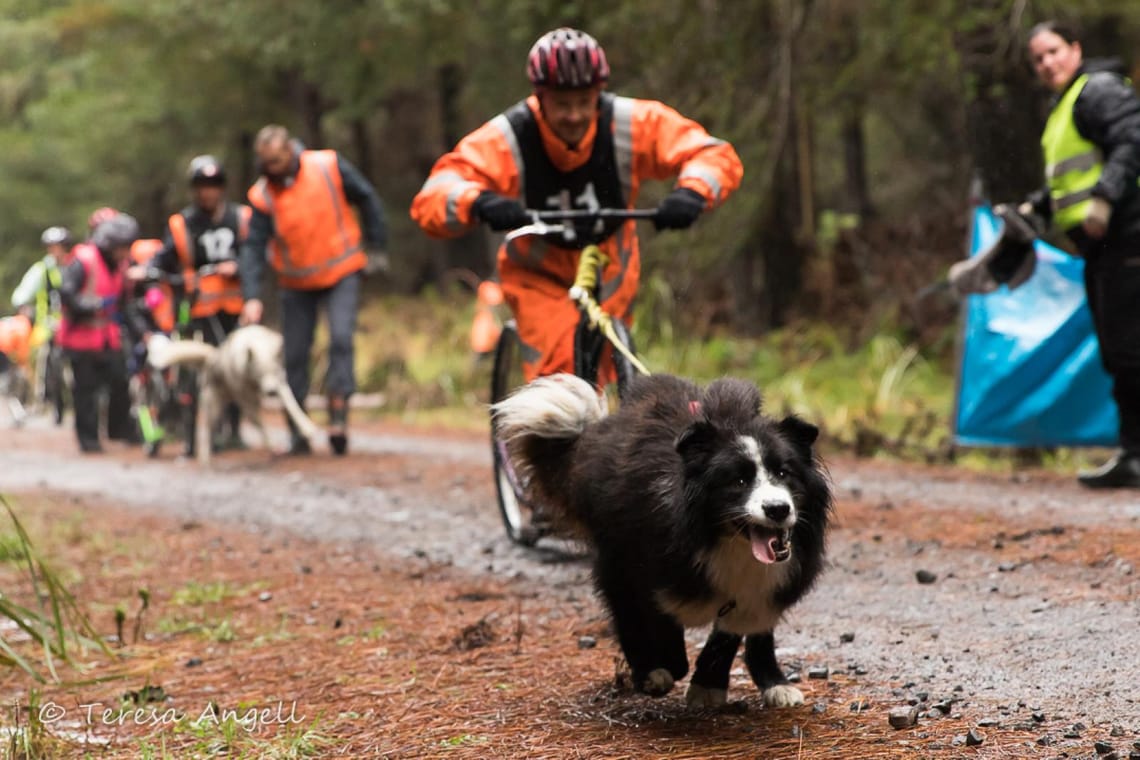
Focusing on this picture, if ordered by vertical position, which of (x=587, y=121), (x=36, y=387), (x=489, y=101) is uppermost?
(x=489, y=101)

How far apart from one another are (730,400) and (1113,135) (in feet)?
15.1

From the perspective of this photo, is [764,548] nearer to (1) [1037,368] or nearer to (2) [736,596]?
(2) [736,596]

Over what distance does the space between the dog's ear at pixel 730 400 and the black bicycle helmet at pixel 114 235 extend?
12282mm

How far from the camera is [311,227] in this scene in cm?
1188

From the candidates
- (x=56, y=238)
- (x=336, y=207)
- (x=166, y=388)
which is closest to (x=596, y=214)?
(x=336, y=207)

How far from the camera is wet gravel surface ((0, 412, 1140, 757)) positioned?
4.19 meters

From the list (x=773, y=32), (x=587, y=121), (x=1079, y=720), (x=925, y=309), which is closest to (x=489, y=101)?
(x=773, y=32)

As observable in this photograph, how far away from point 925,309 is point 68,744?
11844mm

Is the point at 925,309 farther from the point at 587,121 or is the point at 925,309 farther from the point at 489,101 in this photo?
the point at 587,121

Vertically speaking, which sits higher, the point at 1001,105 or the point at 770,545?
the point at 1001,105

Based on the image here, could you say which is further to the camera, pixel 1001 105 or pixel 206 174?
pixel 206 174

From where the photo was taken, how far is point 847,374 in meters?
14.0

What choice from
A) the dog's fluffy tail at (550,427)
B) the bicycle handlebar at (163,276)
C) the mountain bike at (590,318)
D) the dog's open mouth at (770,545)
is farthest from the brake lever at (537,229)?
the bicycle handlebar at (163,276)

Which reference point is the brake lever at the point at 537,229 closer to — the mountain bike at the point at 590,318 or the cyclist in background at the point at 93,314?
the mountain bike at the point at 590,318
